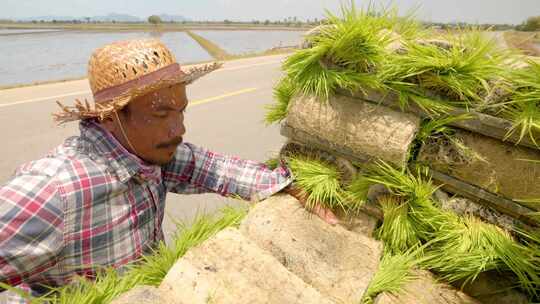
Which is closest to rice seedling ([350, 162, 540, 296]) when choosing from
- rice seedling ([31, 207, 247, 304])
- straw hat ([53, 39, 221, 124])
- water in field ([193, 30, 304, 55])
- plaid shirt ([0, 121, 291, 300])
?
plaid shirt ([0, 121, 291, 300])

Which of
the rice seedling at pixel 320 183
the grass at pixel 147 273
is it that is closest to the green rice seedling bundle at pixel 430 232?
the rice seedling at pixel 320 183

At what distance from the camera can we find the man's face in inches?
46.2

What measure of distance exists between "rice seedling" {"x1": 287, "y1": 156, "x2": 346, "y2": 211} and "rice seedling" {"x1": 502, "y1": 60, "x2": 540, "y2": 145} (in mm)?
645

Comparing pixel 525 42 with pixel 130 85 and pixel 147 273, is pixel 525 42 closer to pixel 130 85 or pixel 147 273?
pixel 130 85

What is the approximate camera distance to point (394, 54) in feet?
3.86

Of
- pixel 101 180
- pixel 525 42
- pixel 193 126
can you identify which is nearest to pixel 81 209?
pixel 101 180

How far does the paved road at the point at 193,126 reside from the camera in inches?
128

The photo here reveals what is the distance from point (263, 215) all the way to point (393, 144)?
1.91 ft

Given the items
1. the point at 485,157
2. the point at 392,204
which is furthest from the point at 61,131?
the point at 485,157

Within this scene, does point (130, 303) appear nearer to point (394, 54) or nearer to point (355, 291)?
point (355, 291)

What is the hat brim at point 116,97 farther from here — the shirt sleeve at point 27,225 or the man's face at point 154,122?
the shirt sleeve at point 27,225

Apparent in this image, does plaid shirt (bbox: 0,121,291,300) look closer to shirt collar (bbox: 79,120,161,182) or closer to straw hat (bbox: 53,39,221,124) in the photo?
shirt collar (bbox: 79,120,161,182)

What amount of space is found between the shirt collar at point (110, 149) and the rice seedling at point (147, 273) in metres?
0.30

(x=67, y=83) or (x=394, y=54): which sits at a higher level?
(x=394, y=54)
